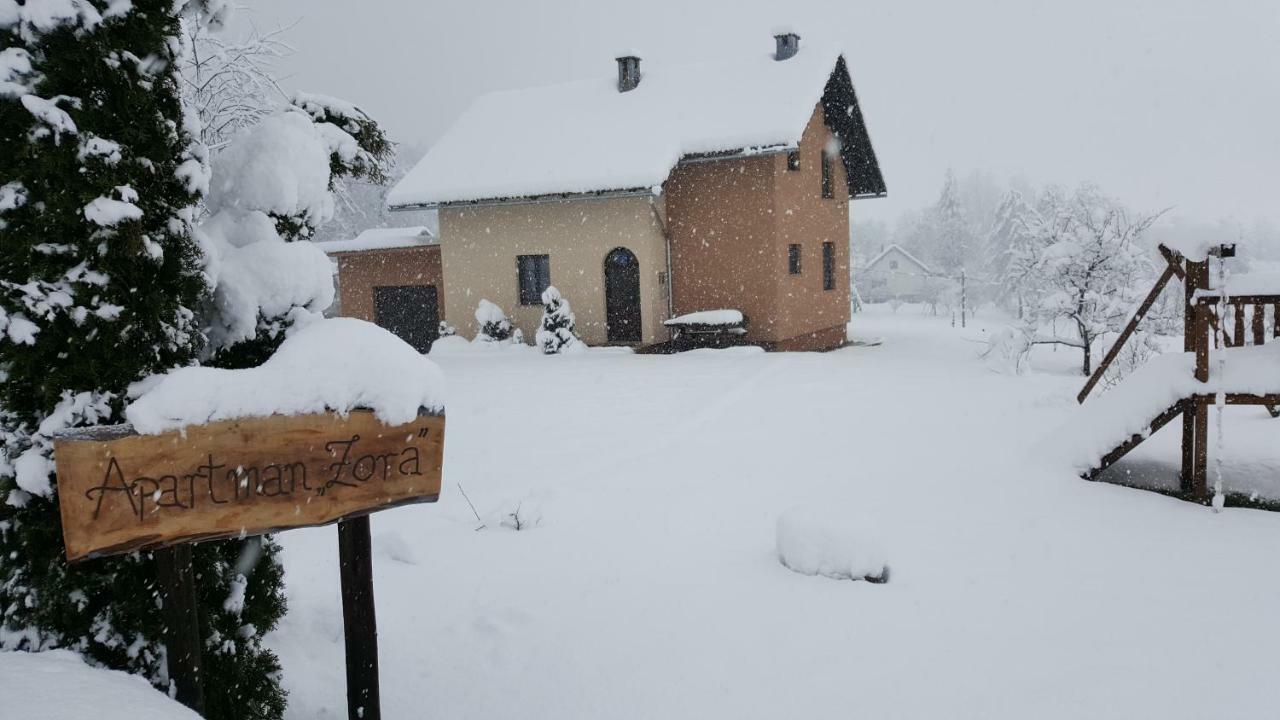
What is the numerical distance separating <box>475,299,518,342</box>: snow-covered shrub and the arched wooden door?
2442mm

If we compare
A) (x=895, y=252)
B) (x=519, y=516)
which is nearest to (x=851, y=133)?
(x=519, y=516)

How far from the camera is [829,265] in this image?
64.5ft

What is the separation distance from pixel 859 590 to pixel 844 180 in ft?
59.6

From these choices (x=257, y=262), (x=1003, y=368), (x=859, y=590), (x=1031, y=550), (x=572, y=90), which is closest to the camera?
(x=257, y=262)

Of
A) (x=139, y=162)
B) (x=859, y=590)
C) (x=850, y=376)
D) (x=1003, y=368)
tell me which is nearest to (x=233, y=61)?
(x=850, y=376)

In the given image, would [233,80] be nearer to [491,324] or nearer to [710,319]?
[491,324]

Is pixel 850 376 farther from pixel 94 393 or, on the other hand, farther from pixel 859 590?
pixel 94 393

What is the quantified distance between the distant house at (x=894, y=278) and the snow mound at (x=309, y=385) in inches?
2159

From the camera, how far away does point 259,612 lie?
2795mm

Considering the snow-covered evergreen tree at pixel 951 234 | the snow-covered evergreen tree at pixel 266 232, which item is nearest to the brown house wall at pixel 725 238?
the snow-covered evergreen tree at pixel 266 232

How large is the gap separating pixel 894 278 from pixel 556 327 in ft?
154

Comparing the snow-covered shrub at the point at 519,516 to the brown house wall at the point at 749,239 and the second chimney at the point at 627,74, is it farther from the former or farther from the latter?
the second chimney at the point at 627,74

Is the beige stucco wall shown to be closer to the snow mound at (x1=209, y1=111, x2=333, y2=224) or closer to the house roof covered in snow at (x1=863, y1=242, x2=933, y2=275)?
the snow mound at (x1=209, y1=111, x2=333, y2=224)

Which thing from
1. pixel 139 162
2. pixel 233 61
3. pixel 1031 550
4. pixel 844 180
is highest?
pixel 233 61
